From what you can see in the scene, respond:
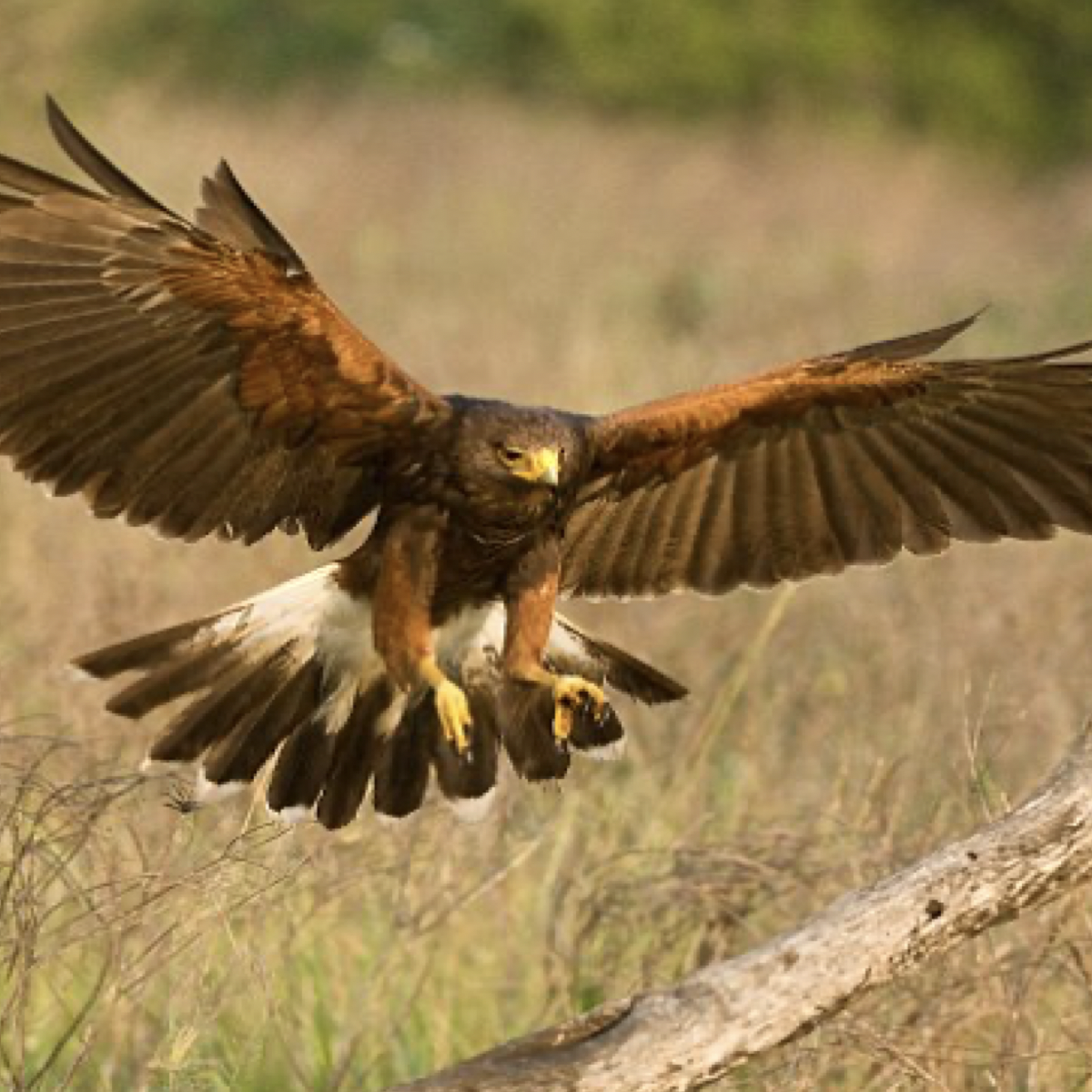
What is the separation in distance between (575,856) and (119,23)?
1693cm

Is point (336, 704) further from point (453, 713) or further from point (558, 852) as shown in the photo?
point (558, 852)

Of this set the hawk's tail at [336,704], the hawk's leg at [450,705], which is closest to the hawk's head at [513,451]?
the hawk's leg at [450,705]

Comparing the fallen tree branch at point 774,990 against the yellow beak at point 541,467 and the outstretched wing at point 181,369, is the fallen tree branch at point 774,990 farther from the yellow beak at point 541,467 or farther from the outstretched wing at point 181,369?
the outstretched wing at point 181,369

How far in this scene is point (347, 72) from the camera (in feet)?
95.7

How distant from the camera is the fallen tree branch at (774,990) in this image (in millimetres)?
4504

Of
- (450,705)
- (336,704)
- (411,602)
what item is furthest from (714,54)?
(450,705)

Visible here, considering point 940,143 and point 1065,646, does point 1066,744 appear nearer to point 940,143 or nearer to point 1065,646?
point 1065,646

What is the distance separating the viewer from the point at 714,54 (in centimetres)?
3105

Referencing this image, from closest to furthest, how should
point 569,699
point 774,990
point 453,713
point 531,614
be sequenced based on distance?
1. point 774,990
2. point 453,713
3. point 569,699
4. point 531,614

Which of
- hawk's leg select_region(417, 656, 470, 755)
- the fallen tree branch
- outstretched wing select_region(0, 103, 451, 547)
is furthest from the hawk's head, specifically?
the fallen tree branch

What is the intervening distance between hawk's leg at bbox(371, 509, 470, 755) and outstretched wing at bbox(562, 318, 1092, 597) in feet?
1.32

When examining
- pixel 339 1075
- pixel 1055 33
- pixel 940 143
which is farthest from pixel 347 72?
pixel 339 1075

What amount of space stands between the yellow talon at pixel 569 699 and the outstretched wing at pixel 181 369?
1.85ft

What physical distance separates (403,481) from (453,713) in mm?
480
